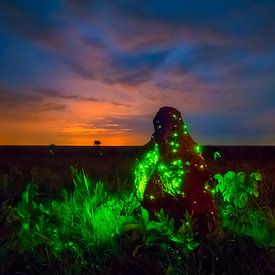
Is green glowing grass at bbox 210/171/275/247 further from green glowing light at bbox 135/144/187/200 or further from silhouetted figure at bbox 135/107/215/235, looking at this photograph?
green glowing light at bbox 135/144/187/200

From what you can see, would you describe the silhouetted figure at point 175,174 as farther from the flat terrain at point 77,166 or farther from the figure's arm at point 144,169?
the flat terrain at point 77,166

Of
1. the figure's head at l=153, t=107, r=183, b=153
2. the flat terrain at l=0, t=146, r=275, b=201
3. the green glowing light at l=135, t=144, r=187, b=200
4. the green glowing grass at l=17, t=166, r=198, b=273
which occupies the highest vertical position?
the figure's head at l=153, t=107, r=183, b=153

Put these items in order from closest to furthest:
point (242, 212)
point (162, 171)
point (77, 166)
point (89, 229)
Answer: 1. point (89, 229)
2. point (162, 171)
3. point (242, 212)
4. point (77, 166)

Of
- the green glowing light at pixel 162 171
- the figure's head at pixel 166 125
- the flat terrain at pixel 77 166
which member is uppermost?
the figure's head at pixel 166 125

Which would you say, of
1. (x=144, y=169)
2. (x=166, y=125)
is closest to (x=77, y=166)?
(x=144, y=169)

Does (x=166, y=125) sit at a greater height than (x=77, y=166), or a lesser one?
greater

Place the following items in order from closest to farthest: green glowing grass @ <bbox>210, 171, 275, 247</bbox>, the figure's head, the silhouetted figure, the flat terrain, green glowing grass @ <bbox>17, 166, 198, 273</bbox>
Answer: green glowing grass @ <bbox>17, 166, 198, 273</bbox>, green glowing grass @ <bbox>210, 171, 275, 247</bbox>, the silhouetted figure, the figure's head, the flat terrain

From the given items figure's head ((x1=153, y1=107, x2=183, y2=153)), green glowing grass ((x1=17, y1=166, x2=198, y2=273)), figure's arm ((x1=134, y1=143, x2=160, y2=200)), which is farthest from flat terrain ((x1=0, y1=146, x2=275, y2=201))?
green glowing grass ((x1=17, y1=166, x2=198, y2=273))

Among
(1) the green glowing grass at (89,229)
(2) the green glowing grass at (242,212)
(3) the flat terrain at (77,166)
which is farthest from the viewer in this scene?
(3) the flat terrain at (77,166)

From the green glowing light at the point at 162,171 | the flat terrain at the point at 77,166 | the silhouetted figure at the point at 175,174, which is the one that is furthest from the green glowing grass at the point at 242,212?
the flat terrain at the point at 77,166

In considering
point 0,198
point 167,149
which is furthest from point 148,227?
point 0,198

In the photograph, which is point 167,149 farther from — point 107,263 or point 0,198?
point 0,198

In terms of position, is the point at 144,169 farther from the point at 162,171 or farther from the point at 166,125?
the point at 166,125

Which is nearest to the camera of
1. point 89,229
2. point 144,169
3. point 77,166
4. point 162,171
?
point 89,229
